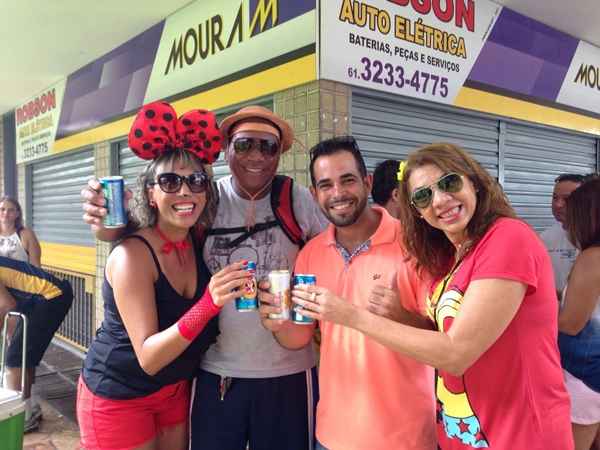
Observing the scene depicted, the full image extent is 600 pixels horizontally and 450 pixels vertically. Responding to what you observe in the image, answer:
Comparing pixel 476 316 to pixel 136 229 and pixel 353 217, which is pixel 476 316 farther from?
pixel 136 229

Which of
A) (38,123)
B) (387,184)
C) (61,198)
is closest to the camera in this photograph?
(387,184)

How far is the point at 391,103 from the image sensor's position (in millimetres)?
3990

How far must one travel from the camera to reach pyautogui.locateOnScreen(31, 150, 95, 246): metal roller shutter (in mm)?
6984

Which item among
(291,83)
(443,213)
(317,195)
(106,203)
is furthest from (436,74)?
(106,203)

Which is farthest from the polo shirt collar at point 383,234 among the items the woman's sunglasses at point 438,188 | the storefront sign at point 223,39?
the storefront sign at point 223,39

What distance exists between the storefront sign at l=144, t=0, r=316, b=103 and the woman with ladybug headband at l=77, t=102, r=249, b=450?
1.68 m

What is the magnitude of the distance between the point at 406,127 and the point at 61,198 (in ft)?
19.3

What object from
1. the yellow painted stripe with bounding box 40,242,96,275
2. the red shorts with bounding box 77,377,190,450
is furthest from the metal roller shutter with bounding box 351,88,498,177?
the yellow painted stripe with bounding box 40,242,96,275

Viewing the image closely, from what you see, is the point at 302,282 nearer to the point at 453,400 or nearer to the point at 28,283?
the point at 453,400

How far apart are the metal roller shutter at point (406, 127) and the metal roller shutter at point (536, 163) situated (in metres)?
0.41

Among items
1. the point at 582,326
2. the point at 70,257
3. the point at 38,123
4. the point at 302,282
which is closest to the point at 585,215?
the point at 582,326

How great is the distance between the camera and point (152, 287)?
1.97 m

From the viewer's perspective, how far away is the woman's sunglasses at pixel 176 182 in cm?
203

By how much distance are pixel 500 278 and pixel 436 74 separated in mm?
3095
